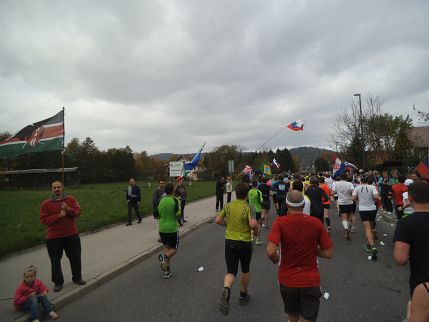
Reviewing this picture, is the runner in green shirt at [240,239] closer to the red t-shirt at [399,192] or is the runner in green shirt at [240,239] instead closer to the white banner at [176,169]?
the red t-shirt at [399,192]

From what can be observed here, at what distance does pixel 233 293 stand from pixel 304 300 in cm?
242

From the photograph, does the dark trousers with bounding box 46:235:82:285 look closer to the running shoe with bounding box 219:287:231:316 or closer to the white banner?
the running shoe with bounding box 219:287:231:316

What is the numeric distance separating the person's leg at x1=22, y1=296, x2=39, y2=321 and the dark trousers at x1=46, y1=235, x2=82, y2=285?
0.93 meters

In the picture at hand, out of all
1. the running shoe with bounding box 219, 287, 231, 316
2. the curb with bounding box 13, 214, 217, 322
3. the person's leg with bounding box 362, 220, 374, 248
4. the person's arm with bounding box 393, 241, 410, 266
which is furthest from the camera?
the person's leg with bounding box 362, 220, 374, 248

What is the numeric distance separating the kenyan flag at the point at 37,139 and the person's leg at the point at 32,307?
310 cm

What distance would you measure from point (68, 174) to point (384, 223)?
60.7 metres

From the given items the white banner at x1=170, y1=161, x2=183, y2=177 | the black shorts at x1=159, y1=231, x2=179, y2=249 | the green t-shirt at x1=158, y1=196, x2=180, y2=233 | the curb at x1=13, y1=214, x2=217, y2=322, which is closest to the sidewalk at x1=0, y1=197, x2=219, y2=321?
the curb at x1=13, y1=214, x2=217, y2=322

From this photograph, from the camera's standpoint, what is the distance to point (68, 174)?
62.9 m

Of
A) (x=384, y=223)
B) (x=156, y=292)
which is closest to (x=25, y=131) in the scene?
(x=156, y=292)

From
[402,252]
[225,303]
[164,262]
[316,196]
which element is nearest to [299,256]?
[402,252]

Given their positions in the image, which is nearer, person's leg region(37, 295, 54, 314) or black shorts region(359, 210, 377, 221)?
person's leg region(37, 295, 54, 314)

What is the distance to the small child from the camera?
4.73 m

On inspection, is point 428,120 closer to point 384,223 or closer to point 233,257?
point 384,223

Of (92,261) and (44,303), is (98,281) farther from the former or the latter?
(92,261)
